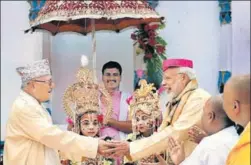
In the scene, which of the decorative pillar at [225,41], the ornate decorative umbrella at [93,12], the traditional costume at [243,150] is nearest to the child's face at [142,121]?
the ornate decorative umbrella at [93,12]

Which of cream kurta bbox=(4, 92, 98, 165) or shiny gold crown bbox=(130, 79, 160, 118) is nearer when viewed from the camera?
cream kurta bbox=(4, 92, 98, 165)

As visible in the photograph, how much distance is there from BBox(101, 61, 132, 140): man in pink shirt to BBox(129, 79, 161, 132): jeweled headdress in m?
0.23

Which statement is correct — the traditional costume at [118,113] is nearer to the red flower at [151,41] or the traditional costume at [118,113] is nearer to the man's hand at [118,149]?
the man's hand at [118,149]

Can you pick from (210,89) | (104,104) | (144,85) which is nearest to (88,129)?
(104,104)

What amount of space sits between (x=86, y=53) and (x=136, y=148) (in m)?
2.17

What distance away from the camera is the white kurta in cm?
285

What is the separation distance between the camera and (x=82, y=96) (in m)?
3.94

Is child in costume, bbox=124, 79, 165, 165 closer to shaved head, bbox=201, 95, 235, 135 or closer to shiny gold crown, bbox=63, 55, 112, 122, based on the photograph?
shiny gold crown, bbox=63, 55, 112, 122

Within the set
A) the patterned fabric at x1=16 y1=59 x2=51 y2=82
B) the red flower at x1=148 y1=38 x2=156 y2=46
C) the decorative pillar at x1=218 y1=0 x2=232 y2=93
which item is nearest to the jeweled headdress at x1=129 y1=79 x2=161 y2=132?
the patterned fabric at x1=16 y1=59 x2=51 y2=82

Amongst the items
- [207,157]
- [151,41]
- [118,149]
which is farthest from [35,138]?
[151,41]

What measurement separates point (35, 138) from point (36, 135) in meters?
0.03

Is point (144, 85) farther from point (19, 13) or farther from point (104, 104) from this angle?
point (19, 13)

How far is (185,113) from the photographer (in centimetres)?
393

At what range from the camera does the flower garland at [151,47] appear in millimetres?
5703
